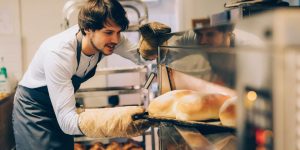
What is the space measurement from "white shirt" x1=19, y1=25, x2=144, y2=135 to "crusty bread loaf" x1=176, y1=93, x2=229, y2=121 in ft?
1.61

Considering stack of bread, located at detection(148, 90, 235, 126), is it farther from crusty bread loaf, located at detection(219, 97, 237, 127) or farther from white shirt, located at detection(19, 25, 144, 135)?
white shirt, located at detection(19, 25, 144, 135)

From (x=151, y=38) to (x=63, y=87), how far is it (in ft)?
1.46

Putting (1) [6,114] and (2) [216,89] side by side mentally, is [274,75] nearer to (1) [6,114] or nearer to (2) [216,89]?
(2) [216,89]

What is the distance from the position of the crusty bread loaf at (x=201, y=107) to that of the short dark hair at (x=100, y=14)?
2.13 feet

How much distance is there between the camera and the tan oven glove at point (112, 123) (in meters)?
1.32

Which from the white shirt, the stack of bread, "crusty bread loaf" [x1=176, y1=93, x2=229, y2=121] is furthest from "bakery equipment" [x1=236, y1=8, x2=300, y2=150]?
the white shirt

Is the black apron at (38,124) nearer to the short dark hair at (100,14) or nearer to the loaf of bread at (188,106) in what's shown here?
the short dark hair at (100,14)

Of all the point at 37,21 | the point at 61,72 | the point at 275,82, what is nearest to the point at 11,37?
the point at 37,21

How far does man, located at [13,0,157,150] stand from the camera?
1.36m

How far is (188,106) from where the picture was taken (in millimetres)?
1123

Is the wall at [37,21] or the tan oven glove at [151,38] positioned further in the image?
the wall at [37,21]

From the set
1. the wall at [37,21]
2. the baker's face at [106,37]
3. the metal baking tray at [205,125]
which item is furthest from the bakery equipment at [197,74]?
the wall at [37,21]

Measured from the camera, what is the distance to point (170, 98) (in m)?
1.26

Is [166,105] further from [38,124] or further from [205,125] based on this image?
[38,124]
